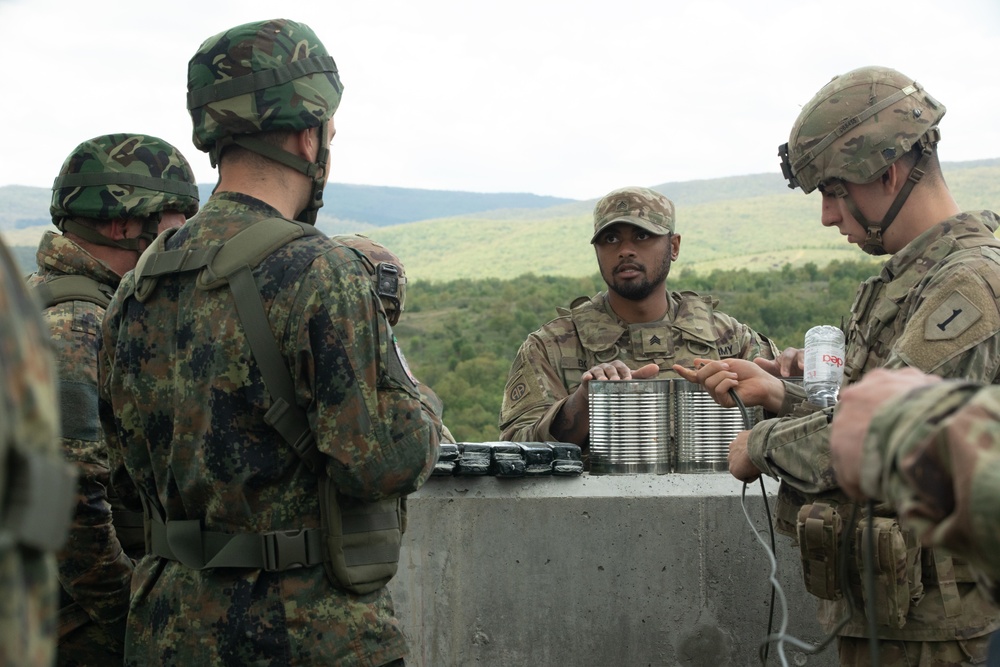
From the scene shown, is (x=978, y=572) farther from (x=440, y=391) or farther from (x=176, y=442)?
(x=440, y=391)

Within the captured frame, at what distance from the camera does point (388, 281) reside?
3891 mm

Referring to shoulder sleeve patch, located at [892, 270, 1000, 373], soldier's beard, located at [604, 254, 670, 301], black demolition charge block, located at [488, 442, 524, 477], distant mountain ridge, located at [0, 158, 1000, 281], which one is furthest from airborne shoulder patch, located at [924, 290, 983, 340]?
distant mountain ridge, located at [0, 158, 1000, 281]

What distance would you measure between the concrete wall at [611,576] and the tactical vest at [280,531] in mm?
2306

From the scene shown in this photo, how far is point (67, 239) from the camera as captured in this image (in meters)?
4.38

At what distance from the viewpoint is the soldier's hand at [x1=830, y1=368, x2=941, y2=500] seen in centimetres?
211

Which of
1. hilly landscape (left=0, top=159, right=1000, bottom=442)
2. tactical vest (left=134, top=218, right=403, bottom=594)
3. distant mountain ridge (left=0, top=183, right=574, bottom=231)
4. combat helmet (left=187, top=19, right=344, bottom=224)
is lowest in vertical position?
tactical vest (left=134, top=218, right=403, bottom=594)

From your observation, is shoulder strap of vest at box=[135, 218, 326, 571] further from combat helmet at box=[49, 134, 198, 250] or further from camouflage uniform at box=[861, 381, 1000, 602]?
camouflage uniform at box=[861, 381, 1000, 602]

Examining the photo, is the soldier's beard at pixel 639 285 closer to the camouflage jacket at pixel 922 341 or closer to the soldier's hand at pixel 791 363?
the soldier's hand at pixel 791 363

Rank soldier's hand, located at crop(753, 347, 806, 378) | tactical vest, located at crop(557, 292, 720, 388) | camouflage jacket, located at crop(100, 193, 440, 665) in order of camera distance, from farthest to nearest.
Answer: tactical vest, located at crop(557, 292, 720, 388) < soldier's hand, located at crop(753, 347, 806, 378) < camouflage jacket, located at crop(100, 193, 440, 665)

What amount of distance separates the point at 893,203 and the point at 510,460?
2.26 m

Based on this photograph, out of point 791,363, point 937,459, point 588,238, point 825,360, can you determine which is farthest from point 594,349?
point 588,238

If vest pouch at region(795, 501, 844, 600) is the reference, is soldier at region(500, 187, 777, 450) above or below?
above

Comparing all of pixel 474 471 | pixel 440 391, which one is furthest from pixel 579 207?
pixel 474 471

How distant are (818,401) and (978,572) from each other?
218 cm
